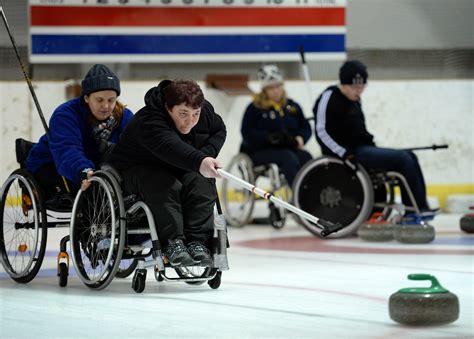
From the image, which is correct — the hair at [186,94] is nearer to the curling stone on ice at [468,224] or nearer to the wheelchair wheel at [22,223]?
the wheelchair wheel at [22,223]

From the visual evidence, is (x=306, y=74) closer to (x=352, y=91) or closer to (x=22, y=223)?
(x=352, y=91)

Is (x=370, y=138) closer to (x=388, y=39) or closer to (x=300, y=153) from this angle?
(x=300, y=153)

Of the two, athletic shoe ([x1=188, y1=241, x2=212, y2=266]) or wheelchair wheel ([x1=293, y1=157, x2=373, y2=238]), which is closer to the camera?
athletic shoe ([x1=188, y1=241, x2=212, y2=266])

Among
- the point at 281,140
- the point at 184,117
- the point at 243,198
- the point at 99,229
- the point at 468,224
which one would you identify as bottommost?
the point at 468,224

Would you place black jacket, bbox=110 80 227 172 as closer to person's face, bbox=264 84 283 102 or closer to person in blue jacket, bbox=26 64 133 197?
person in blue jacket, bbox=26 64 133 197

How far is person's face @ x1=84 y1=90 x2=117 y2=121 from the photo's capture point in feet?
14.4

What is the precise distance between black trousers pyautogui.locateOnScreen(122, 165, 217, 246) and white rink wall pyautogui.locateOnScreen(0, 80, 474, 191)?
15.2 feet

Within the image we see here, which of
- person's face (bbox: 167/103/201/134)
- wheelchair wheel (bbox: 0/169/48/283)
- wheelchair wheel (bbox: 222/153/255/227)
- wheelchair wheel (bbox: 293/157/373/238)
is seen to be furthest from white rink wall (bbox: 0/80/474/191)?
person's face (bbox: 167/103/201/134)

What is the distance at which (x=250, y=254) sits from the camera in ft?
18.8

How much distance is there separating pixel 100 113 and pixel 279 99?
→ 11.6 feet

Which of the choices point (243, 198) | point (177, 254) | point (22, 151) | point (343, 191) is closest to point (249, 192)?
point (243, 198)

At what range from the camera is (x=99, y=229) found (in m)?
4.19

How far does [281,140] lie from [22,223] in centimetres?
322

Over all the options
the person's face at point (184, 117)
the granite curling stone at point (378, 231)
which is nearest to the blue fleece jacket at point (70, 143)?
the person's face at point (184, 117)
